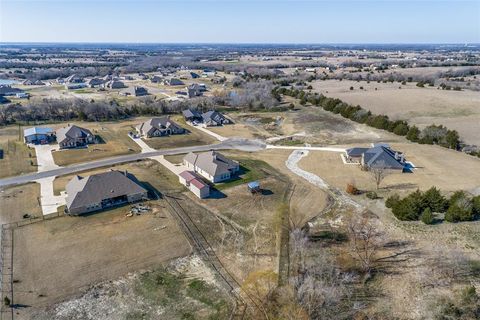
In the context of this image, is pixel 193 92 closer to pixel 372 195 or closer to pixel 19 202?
pixel 19 202

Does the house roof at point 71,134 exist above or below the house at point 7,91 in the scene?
below

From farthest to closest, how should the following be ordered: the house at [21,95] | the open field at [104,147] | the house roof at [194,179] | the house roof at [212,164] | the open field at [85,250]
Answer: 1. the house at [21,95]
2. the open field at [104,147]
3. the house roof at [212,164]
4. the house roof at [194,179]
5. the open field at [85,250]

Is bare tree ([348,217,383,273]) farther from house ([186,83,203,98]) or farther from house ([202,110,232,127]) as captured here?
house ([186,83,203,98])

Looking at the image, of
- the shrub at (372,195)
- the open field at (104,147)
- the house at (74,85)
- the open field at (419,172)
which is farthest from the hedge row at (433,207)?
the house at (74,85)

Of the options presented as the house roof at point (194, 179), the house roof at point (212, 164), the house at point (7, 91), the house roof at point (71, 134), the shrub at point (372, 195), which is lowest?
the shrub at point (372, 195)

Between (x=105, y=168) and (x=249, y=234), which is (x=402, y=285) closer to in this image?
(x=249, y=234)

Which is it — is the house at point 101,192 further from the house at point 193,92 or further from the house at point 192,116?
the house at point 193,92
